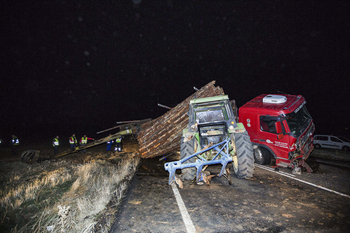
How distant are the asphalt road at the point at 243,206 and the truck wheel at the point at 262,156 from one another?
5.33 feet

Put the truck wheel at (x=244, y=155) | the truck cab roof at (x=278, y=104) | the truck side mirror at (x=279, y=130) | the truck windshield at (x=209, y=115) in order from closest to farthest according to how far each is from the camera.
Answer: the truck wheel at (x=244, y=155)
the truck windshield at (x=209, y=115)
the truck side mirror at (x=279, y=130)
the truck cab roof at (x=278, y=104)

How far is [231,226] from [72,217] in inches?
122

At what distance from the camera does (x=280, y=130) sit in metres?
6.92

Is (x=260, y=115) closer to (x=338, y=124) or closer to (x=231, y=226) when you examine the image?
(x=231, y=226)

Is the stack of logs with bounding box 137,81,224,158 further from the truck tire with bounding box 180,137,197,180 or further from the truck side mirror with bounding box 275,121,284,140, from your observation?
the truck tire with bounding box 180,137,197,180

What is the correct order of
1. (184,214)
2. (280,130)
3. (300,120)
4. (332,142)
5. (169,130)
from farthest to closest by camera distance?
(332,142) < (169,130) < (300,120) < (280,130) < (184,214)

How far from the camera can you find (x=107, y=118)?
45.8 meters

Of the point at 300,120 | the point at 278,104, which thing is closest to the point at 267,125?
the point at 278,104

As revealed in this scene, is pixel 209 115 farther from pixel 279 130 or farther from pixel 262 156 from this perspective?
pixel 262 156

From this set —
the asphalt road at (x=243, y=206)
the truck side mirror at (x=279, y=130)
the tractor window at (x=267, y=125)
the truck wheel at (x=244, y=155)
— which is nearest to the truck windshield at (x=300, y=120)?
the truck side mirror at (x=279, y=130)

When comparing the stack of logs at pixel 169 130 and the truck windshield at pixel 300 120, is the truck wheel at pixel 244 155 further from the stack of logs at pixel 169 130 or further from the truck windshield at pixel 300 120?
the stack of logs at pixel 169 130

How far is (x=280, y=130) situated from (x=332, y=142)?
41.9 ft

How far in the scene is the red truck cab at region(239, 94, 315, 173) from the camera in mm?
6727

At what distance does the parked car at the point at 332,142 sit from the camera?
14.8m
